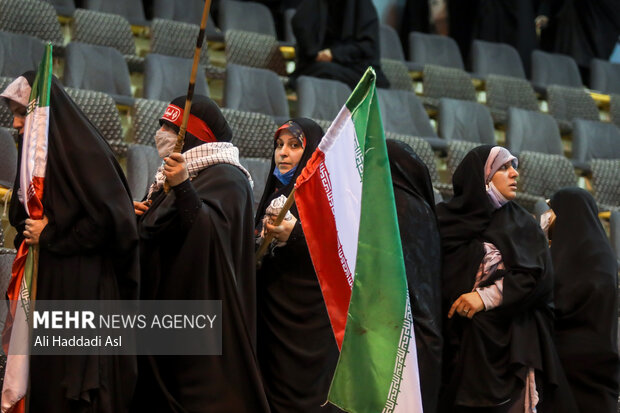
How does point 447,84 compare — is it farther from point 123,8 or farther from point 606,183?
point 123,8

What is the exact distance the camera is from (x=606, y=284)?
12.8 ft

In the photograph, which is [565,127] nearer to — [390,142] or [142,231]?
[390,142]

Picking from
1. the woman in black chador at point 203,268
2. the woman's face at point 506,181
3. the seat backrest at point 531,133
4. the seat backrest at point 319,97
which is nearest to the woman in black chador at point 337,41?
the seat backrest at point 319,97

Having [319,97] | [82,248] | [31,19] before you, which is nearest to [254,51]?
[319,97]

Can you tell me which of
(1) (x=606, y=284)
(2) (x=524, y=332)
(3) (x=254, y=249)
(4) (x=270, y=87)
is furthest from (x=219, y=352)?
(4) (x=270, y=87)

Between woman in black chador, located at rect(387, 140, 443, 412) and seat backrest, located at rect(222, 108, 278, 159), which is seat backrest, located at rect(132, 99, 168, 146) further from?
woman in black chador, located at rect(387, 140, 443, 412)

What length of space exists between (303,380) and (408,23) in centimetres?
567

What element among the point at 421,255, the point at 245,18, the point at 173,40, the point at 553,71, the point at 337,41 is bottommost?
the point at 421,255

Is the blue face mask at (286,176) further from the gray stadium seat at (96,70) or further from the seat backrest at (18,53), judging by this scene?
the seat backrest at (18,53)

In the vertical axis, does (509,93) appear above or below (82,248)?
above

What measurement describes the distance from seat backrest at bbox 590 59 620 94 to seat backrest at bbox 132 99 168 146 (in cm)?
417

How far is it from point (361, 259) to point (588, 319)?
1.17m

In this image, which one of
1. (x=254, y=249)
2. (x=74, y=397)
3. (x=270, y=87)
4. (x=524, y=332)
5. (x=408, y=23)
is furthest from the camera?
(x=408, y=23)

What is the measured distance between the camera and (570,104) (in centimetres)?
743
